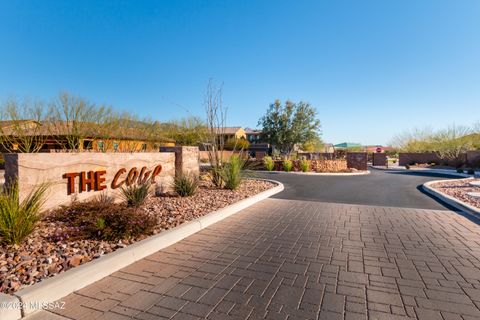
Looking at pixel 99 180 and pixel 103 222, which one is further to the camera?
pixel 99 180

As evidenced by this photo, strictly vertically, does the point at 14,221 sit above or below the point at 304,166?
below

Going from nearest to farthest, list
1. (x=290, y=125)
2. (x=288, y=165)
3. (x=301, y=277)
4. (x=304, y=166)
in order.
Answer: (x=301, y=277) < (x=304, y=166) < (x=288, y=165) < (x=290, y=125)

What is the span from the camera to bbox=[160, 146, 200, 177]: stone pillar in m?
10.5

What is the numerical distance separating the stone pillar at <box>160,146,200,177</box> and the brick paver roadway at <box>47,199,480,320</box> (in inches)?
185

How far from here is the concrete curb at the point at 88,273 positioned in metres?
2.95

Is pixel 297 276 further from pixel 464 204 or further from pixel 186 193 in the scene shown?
pixel 464 204

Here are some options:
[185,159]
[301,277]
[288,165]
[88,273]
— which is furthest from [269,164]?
[88,273]

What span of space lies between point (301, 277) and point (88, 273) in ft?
9.09

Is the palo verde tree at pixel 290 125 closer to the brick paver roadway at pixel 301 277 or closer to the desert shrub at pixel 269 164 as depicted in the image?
the desert shrub at pixel 269 164

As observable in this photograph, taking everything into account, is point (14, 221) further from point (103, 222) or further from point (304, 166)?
point (304, 166)

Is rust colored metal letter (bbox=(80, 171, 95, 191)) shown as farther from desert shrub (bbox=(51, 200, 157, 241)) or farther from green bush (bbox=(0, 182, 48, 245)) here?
green bush (bbox=(0, 182, 48, 245))

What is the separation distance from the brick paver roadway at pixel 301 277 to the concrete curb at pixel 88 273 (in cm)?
12

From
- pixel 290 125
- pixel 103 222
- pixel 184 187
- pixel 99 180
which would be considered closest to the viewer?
pixel 103 222

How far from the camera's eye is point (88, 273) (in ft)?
11.9
